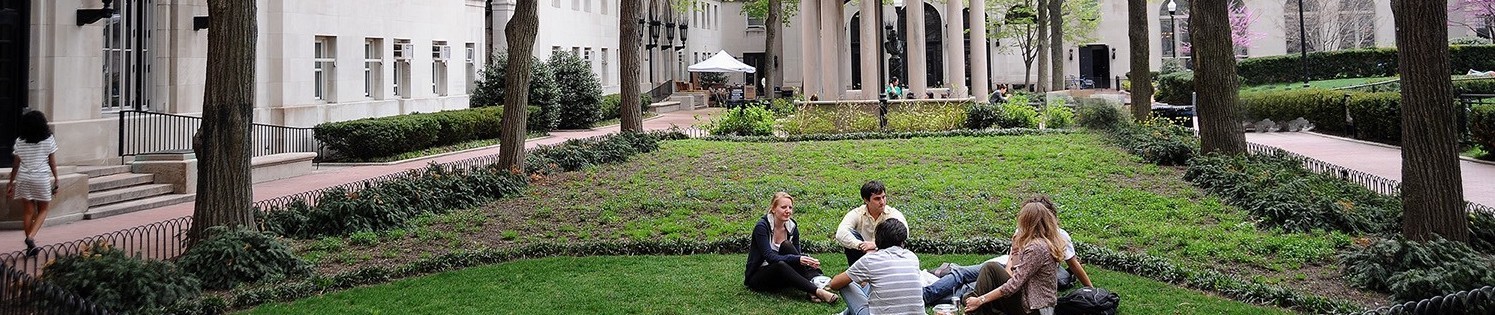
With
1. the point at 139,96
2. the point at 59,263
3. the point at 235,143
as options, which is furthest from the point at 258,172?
the point at 59,263

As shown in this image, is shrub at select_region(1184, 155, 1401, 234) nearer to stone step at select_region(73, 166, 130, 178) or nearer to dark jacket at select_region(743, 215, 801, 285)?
dark jacket at select_region(743, 215, 801, 285)

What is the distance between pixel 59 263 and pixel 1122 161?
15.4m

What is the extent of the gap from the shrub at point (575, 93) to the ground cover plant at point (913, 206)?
14588 mm

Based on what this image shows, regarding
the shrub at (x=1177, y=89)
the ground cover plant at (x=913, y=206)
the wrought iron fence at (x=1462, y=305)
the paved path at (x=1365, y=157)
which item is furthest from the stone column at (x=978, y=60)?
the wrought iron fence at (x=1462, y=305)

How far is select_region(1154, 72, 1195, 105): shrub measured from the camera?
44.1 metres

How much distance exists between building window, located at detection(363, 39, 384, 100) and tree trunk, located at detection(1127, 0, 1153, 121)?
1806 cm

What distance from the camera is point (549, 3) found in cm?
3984

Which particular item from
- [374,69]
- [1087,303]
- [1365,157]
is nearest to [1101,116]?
[1365,157]

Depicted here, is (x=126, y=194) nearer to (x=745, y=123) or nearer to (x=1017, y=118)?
(x=745, y=123)

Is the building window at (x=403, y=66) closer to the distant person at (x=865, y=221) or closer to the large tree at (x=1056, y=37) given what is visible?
the distant person at (x=865, y=221)

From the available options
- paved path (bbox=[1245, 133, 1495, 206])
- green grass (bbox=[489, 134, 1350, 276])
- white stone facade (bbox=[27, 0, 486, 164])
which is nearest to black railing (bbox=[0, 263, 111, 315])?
green grass (bbox=[489, 134, 1350, 276])

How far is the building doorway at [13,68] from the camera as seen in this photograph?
53.1 ft

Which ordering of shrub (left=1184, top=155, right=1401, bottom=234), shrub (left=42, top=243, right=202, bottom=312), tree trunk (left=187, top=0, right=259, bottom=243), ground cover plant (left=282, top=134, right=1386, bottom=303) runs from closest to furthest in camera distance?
1. shrub (left=42, top=243, right=202, bottom=312)
2. tree trunk (left=187, top=0, right=259, bottom=243)
3. ground cover plant (left=282, top=134, right=1386, bottom=303)
4. shrub (left=1184, top=155, right=1401, bottom=234)

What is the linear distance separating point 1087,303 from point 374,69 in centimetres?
2341
